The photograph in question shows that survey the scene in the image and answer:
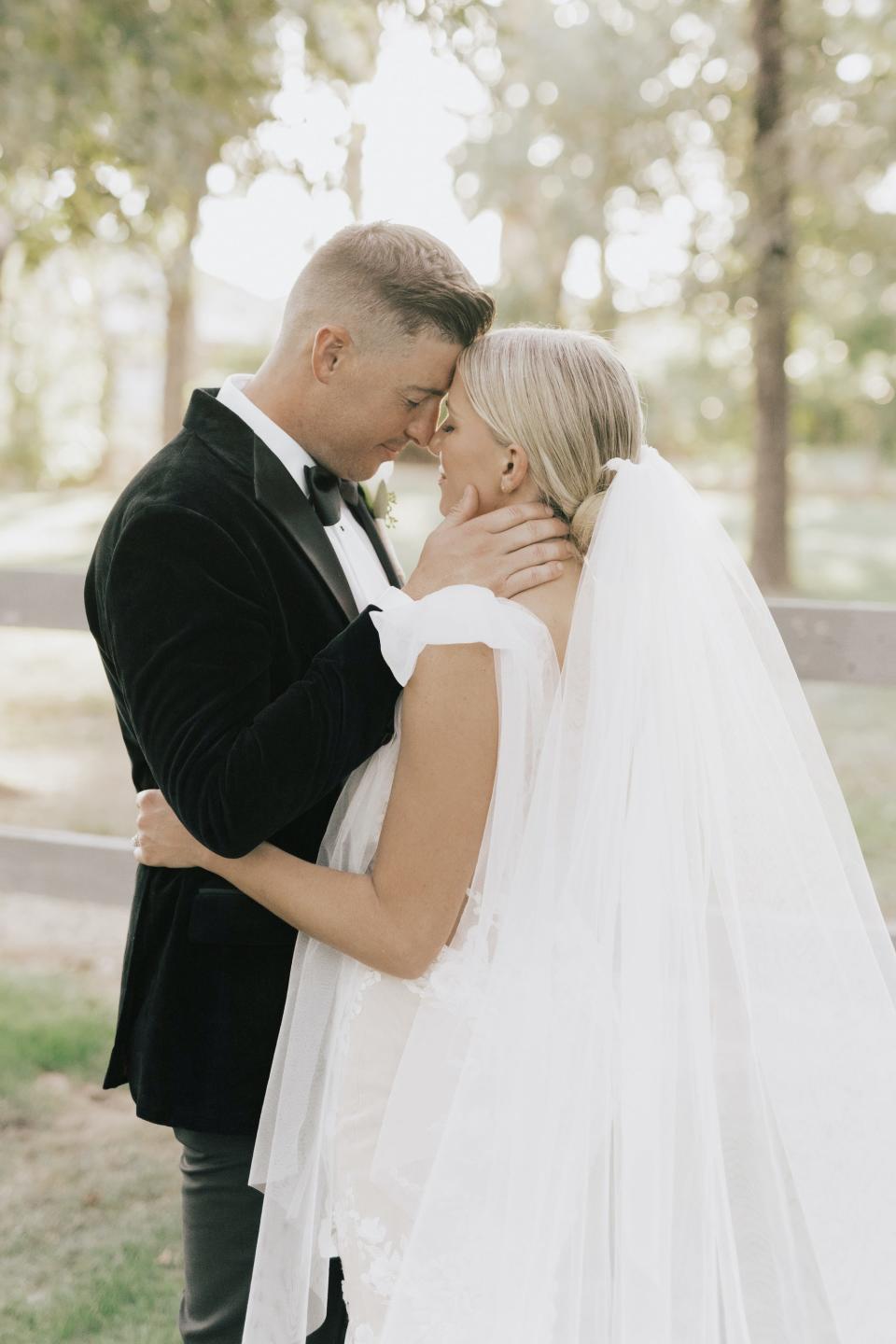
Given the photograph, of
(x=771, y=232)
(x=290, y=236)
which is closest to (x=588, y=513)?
(x=290, y=236)

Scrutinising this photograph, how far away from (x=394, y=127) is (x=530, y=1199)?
344 inches

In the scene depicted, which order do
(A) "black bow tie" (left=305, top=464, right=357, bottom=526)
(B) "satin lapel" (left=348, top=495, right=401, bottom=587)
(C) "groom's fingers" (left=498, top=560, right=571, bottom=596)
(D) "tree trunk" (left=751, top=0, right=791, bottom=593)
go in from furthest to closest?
(D) "tree trunk" (left=751, top=0, right=791, bottom=593) < (B) "satin lapel" (left=348, top=495, right=401, bottom=587) < (A) "black bow tie" (left=305, top=464, right=357, bottom=526) < (C) "groom's fingers" (left=498, top=560, right=571, bottom=596)

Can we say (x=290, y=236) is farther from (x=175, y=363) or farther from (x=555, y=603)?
(x=175, y=363)

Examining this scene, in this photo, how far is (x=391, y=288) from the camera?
2.45m

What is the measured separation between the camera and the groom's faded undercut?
7.97 ft

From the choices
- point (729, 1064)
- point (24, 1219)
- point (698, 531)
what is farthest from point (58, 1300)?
point (698, 531)

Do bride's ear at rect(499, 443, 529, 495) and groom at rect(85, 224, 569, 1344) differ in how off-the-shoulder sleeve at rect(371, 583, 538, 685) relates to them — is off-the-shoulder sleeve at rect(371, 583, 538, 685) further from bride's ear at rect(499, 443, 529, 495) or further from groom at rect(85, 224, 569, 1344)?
bride's ear at rect(499, 443, 529, 495)

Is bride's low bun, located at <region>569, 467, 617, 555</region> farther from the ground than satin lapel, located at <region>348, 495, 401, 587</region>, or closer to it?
farther from the ground

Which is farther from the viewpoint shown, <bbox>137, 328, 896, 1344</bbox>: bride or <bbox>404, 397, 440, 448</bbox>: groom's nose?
<bbox>404, 397, 440, 448</bbox>: groom's nose

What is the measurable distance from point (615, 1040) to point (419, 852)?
17.7 inches

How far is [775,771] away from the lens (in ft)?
7.47

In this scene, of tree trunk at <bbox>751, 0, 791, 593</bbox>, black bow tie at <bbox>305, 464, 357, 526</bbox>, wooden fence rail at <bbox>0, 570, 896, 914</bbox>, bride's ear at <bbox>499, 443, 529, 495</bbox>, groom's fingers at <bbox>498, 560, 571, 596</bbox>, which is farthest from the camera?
tree trunk at <bbox>751, 0, 791, 593</bbox>

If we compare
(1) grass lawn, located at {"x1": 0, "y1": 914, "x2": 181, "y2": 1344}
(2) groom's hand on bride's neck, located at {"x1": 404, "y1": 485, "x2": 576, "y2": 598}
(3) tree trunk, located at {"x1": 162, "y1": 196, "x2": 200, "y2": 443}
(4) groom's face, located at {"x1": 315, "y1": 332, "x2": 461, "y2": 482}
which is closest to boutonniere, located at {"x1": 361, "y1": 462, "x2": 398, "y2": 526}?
(4) groom's face, located at {"x1": 315, "y1": 332, "x2": 461, "y2": 482}

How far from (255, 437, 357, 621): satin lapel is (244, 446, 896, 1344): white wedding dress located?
322 millimetres
